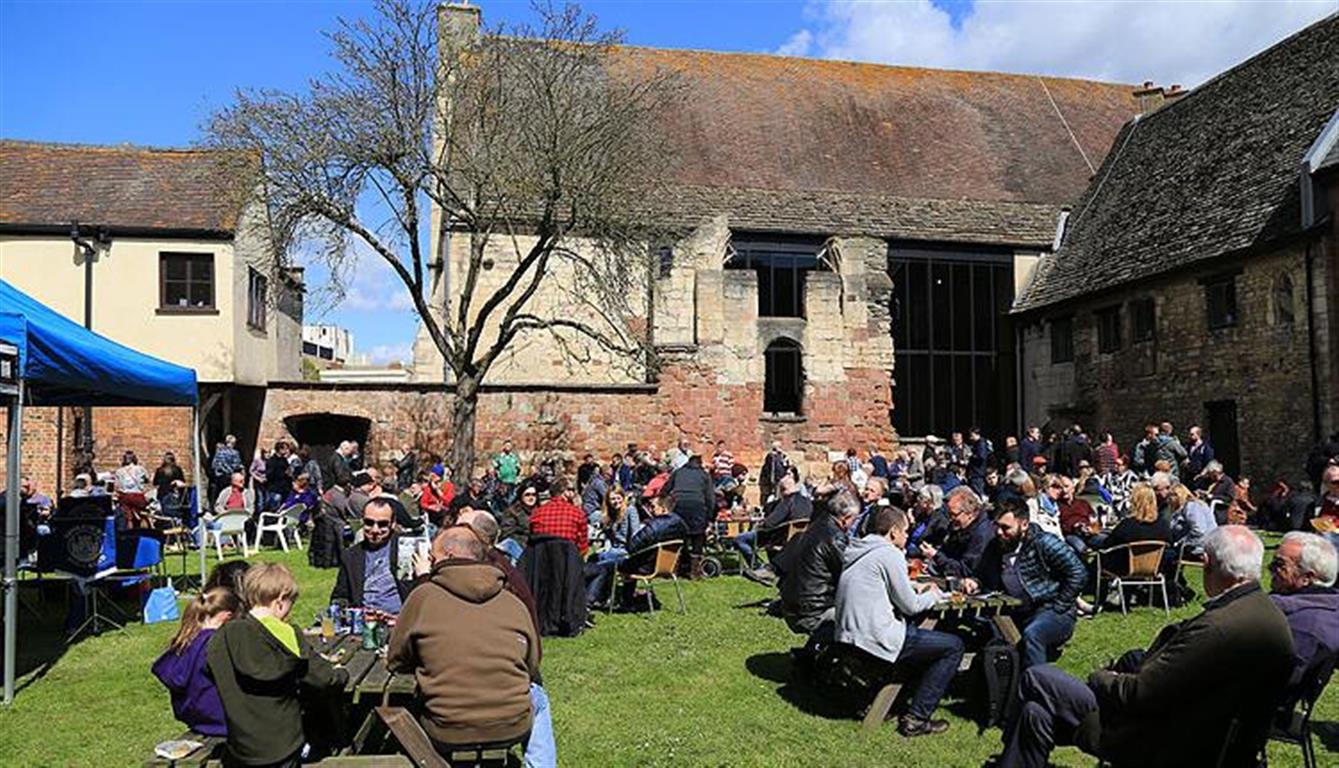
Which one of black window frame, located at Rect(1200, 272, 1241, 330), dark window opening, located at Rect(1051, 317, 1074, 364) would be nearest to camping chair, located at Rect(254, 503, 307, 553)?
black window frame, located at Rect(1200, 272, 1241, 330)

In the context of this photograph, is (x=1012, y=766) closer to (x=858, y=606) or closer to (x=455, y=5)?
(x=858, y=606)

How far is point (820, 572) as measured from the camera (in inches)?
306

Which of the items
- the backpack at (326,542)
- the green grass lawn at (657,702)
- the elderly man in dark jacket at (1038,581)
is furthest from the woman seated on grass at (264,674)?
the backpack at (326,542)

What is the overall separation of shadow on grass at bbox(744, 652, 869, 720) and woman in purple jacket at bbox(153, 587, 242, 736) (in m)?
3.72

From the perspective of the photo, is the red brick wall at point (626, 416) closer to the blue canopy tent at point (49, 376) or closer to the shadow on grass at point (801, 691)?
the blue canopy tent at point (49, 376)

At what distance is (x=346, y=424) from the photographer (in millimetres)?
23891

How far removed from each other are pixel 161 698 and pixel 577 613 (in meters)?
3.37

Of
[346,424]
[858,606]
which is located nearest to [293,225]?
[346,424]

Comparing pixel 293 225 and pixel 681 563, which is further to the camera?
pixel 293 225

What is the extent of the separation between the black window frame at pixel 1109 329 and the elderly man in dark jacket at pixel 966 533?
16.9 m

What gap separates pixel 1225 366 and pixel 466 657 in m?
19.7

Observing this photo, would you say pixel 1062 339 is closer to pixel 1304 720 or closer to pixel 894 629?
pixel 894 629

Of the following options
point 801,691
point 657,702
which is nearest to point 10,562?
point 657,702

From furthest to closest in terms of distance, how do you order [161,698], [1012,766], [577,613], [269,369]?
1. [269,369]
2. [577,613]
3. [161,698]
4. [1012,766]
